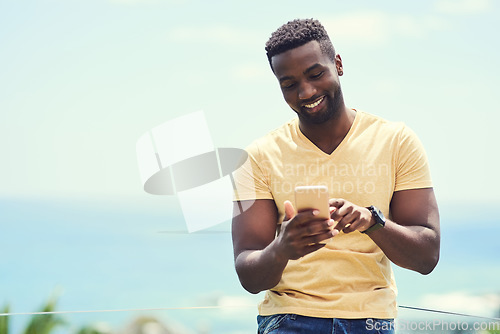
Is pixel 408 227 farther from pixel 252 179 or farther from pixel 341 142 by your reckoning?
pixel 252 179

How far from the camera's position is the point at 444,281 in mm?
11742

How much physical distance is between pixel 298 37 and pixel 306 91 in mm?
137

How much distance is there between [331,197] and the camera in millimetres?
1507

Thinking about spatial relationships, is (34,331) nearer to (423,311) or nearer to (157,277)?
(423,311)

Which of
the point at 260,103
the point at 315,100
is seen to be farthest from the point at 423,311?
the point at 260,103

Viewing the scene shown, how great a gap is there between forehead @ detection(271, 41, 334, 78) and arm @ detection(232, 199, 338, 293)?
1.03 feet

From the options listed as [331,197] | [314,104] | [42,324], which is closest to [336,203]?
[331,197]

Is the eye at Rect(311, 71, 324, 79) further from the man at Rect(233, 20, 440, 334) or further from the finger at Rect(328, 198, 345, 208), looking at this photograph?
the finger at Rect(328, 198, 345, 208)

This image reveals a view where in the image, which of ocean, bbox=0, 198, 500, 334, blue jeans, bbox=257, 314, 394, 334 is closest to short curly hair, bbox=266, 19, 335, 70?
blue jeans, bbox=257, 314, 394, 334

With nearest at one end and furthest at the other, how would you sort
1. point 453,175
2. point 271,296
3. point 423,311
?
point 271,296, point 423,311, point 453,175

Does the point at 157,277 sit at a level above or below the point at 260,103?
below

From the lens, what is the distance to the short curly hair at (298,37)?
5.08 feet

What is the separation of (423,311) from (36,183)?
1121 centimetres

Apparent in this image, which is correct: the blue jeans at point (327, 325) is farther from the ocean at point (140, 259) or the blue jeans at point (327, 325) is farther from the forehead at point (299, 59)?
the ocean at point (140, 259)
